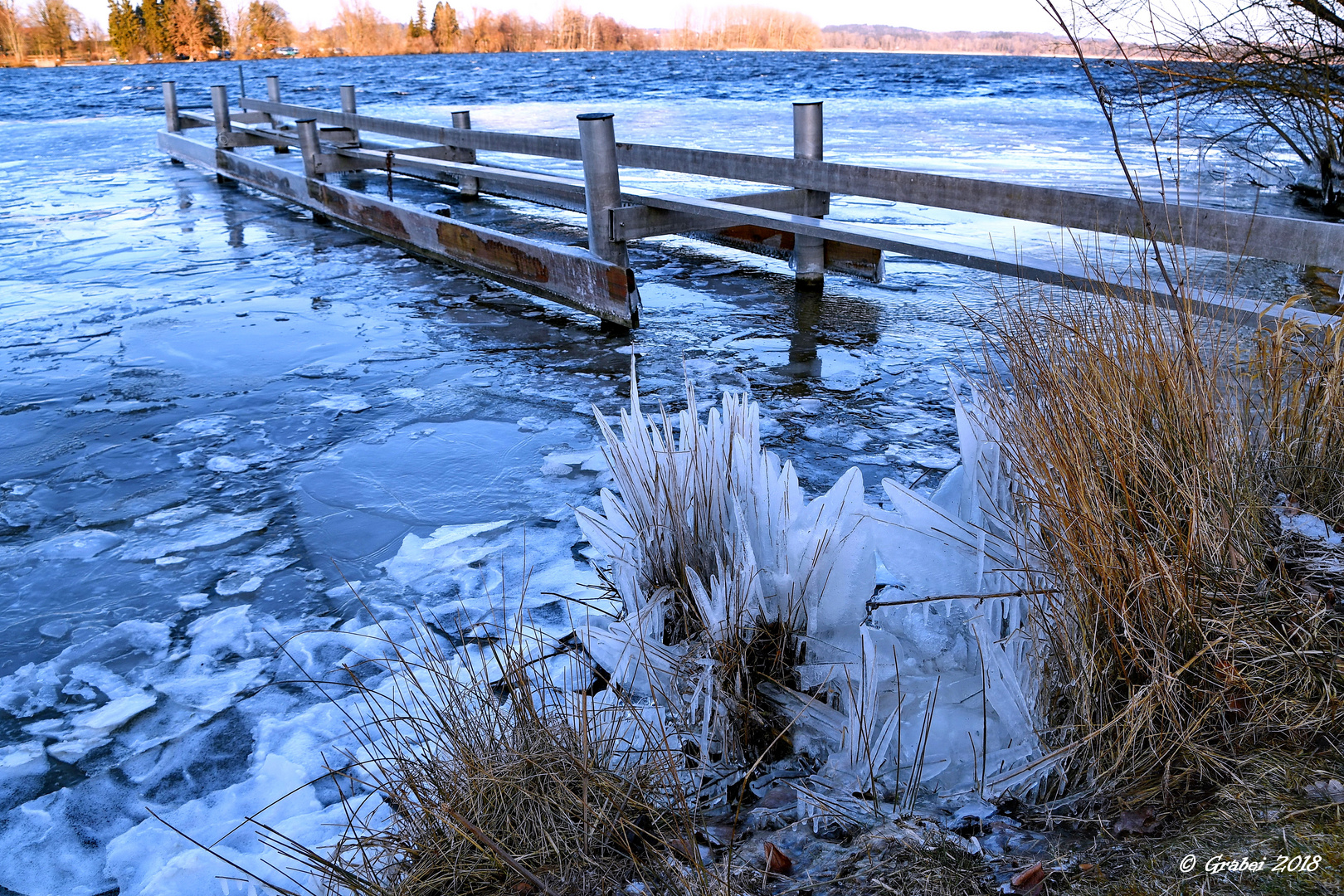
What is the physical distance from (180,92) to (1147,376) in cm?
5010

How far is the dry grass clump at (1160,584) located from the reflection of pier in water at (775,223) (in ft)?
1.19

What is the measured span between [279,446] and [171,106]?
1368cm

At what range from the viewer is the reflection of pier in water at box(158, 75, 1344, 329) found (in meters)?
3.50

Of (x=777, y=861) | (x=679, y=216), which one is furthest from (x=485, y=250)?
(x=777, y=861)

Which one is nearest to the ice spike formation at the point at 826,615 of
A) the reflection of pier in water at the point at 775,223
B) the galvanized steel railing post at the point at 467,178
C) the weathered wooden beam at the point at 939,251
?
the reflection of pier in water at the point at 775,223

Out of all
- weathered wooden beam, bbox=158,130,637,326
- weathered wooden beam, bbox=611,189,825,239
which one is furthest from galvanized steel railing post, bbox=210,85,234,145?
weathered wooden beam, bbox=611,189,825,239

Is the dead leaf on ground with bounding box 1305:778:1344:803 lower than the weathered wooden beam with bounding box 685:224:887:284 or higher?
lower

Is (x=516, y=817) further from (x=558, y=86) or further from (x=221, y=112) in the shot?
(x=558, y=86)

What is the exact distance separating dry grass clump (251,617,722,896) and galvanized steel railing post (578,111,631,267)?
428cm

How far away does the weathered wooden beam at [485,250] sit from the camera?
18.9 ft

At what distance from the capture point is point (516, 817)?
5.73 feet

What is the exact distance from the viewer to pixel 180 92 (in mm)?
43031

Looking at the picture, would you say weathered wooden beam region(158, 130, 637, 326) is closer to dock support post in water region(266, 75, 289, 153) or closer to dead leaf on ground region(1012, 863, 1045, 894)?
dead leaf on ground region(1012, 863, 1045, 894)

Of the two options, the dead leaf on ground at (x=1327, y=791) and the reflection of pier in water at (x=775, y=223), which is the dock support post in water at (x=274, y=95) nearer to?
the reflection of pier in water at (x=775, y=223)
